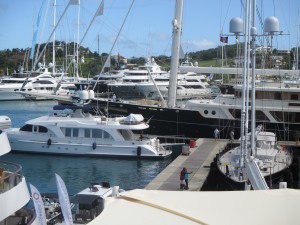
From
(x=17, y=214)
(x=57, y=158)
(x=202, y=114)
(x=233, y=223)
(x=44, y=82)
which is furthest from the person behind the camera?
(x=44, y=82)

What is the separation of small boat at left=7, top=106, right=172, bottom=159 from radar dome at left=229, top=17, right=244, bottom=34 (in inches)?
436

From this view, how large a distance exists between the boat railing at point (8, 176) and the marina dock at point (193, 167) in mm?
9516

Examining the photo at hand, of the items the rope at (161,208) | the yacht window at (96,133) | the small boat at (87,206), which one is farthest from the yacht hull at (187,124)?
the rope at (161,208)

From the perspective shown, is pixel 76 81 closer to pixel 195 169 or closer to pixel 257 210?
pixel 195 169

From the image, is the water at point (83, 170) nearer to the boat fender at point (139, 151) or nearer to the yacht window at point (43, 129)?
the boat fender at point (139, 151)

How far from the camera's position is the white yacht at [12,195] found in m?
11.6

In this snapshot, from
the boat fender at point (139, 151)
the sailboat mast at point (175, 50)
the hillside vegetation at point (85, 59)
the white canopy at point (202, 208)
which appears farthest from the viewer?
the hillside vegetation at point (85, 59)

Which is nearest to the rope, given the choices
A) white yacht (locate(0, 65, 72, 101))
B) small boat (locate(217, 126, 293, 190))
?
small boat (locate(217, 126, 293, 190))

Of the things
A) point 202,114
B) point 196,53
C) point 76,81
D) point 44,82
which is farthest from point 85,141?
point 196,53

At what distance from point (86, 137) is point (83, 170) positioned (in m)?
3.78

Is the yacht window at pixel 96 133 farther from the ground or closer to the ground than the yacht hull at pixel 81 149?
farther from the ground

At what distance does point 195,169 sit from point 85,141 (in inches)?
385

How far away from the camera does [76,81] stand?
93.2m

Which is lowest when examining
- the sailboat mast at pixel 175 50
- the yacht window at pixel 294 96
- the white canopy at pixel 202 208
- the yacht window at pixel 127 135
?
the yacht window at pixel 127 135
